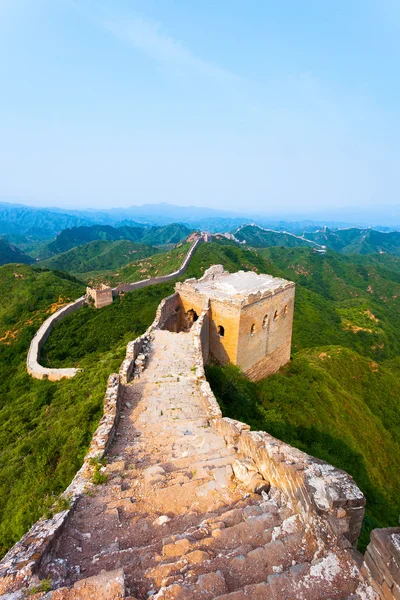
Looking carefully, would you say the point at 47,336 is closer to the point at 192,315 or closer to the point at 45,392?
the point at 45,392

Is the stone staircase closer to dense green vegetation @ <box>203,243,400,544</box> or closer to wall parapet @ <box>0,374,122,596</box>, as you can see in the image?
wall parapet @ <box>0,374,122,596</box>

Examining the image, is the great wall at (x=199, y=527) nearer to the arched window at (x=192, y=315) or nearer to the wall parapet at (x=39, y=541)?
the wall parapet at (x=39, y=541)

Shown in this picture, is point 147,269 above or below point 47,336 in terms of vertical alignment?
above

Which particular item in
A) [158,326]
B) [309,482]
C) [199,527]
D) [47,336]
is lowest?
[47,336]

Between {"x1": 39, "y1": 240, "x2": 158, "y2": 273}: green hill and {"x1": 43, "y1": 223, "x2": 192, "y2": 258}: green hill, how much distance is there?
1469 inches

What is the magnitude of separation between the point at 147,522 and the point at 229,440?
97.9 inches

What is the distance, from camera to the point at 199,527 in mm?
3672

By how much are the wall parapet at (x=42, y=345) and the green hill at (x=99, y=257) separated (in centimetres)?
5830

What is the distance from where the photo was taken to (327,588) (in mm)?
2791

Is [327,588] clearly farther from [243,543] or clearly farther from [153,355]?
[153,355]

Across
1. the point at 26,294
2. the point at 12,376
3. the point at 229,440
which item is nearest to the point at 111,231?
the point at 26,294

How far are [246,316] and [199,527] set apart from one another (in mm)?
10158

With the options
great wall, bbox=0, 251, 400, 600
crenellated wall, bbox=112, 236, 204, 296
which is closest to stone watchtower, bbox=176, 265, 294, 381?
great wall, bbox=0, 251, 400, 600

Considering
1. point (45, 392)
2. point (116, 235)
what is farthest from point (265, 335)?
point (116, 235)
